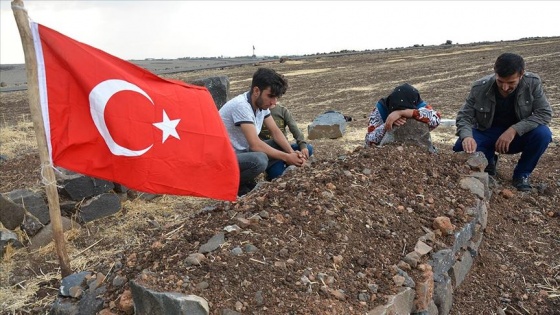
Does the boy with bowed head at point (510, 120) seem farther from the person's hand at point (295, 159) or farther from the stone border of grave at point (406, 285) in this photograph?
the person's hand at point (295, 159)

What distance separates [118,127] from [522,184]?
4.21m

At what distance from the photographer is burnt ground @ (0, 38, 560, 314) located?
2.89 m

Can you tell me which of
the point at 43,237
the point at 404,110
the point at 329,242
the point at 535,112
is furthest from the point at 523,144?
the point at 43,237

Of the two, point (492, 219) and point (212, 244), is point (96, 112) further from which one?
point (492, 219)

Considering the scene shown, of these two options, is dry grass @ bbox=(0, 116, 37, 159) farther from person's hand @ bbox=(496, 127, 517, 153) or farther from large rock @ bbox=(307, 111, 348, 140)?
person's hand @ bbox=(496, 127, 517, 153)

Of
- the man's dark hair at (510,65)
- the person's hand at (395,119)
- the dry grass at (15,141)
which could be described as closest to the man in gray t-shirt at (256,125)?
the person's hand at (395,119)

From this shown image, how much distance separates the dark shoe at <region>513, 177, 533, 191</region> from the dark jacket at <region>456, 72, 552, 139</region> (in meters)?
0.54

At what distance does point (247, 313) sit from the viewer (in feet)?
8.79

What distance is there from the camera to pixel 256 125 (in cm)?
539

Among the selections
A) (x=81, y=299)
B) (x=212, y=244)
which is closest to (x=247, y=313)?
(x=212, y=244)

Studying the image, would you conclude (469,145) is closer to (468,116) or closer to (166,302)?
(468,116)

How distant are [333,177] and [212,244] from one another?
1.37 m

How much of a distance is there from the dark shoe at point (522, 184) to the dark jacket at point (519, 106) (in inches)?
21.2

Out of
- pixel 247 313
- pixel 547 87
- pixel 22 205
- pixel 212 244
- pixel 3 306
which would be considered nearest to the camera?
pixel 247 313
